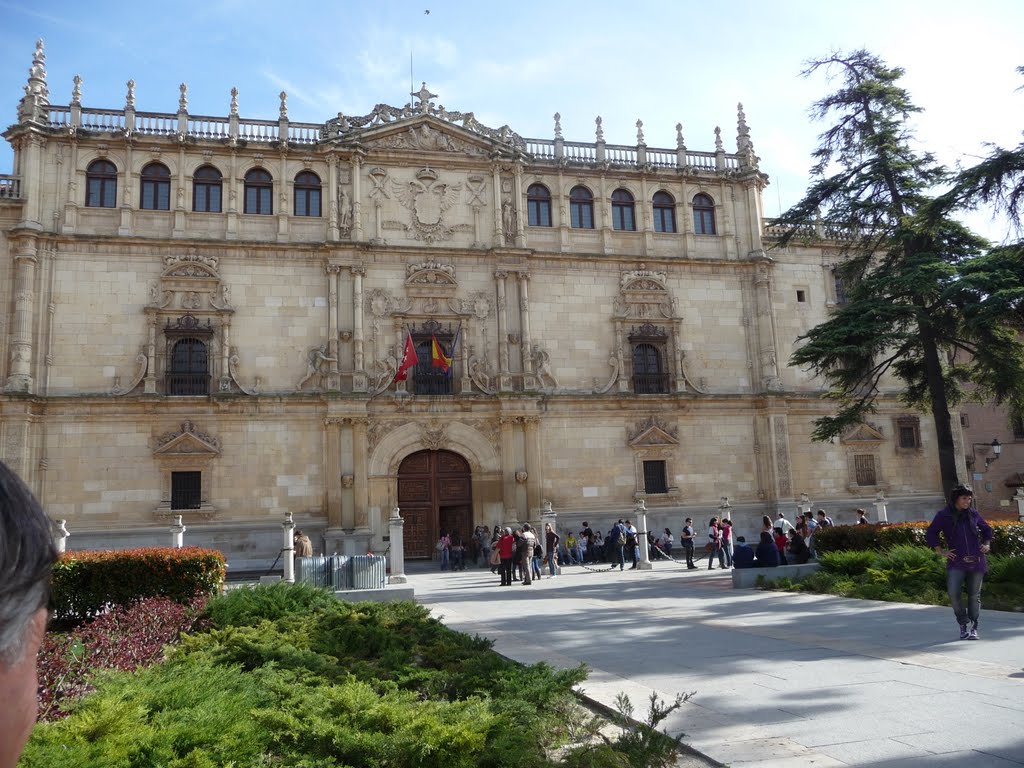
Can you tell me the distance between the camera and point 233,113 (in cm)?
2916

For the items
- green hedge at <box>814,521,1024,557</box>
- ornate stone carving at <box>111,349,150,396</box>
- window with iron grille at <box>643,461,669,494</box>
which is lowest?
green hedge at <box>814,521,1024,557</box>

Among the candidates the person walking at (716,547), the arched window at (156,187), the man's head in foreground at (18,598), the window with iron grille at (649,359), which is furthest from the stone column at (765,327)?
the man's head in foreground at (18,598)

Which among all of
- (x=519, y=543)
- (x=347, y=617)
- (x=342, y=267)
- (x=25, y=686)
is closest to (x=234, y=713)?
(x=25, y=686)

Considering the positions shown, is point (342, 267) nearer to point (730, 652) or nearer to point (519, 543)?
point (519, 543)

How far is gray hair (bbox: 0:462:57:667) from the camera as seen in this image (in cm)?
133

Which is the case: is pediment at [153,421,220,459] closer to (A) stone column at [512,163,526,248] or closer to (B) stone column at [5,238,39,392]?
(B) stone column at [5,238,39,392]

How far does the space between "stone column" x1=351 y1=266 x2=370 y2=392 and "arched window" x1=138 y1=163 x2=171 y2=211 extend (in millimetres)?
7160

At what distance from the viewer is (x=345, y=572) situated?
15883 mm

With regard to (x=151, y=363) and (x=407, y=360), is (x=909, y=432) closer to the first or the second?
(x=407, y=360)

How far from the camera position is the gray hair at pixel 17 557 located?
133 centimetres

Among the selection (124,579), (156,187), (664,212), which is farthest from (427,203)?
(124,579)

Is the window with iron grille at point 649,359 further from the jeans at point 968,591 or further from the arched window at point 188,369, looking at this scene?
the jeans at point 968,591

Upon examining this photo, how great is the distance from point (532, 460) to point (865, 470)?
565 inches

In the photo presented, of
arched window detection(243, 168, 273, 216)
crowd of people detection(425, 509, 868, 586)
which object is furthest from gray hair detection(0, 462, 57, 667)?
arched window detection(243, 168, 273, 216)
